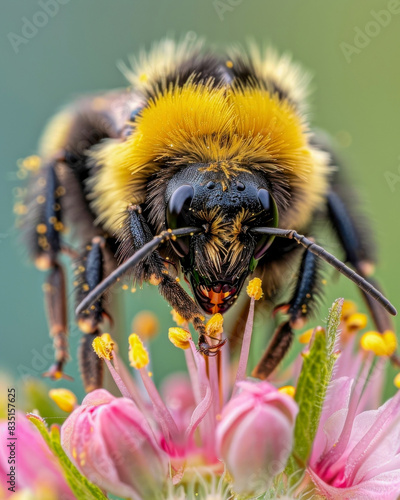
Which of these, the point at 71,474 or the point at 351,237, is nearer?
the point at 71,474

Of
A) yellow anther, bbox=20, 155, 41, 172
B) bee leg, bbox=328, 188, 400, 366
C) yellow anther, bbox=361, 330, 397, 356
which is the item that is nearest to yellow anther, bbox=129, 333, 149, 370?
yellow anther, bbox=361, 330, 397, 356

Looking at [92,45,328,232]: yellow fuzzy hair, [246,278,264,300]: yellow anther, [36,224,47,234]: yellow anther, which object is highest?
[92,45,328,232]: yellow fuzzy hair

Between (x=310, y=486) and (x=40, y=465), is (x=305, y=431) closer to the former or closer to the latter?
(x=310, y=486)

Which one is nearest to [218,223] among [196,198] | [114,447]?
[196,198]

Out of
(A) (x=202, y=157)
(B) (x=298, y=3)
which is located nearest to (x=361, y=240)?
(A) (x=202, y=157)

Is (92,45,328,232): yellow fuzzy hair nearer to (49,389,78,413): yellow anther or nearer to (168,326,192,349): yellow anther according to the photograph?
(168,326,192,349): yellow anther

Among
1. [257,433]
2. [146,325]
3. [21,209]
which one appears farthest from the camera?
[146,325]

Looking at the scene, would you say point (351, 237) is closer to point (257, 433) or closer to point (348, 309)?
point (348, 309)
